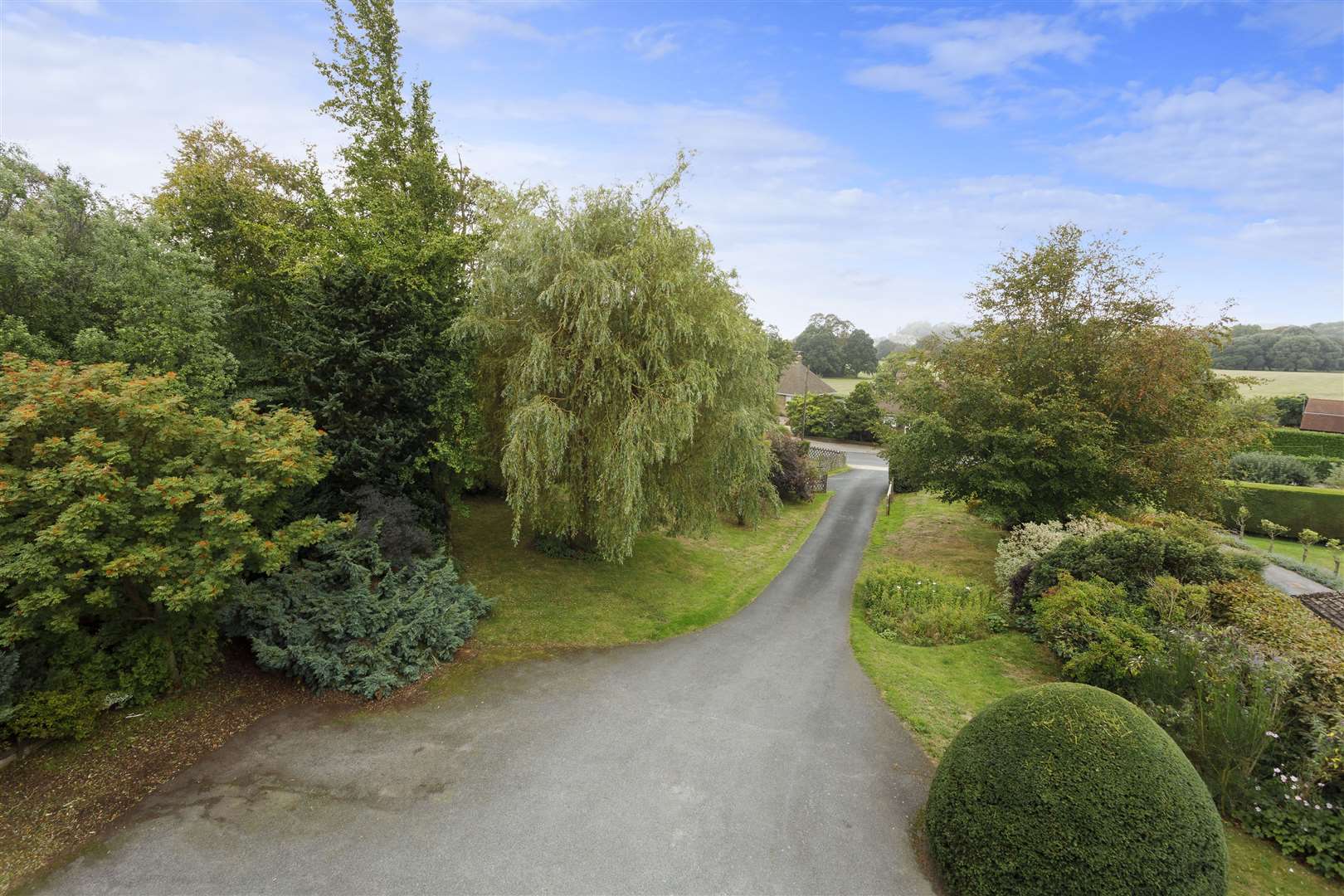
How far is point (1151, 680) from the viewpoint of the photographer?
297 inches

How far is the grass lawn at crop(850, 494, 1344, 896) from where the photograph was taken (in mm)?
5574

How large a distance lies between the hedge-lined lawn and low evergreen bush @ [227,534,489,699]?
135 cm

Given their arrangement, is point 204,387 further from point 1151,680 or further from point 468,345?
point 1151,680

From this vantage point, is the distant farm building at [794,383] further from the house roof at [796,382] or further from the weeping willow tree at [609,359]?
the weeping willow tree at [609,359]

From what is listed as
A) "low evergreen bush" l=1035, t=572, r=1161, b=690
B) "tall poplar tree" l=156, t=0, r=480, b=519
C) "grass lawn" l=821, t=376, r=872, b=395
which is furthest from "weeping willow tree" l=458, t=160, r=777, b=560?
"grass lawn" l=821, t=376, r=872, b=395

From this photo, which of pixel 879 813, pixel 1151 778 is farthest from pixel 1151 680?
pixel 879 813

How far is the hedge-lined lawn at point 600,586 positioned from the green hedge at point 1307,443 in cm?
3485

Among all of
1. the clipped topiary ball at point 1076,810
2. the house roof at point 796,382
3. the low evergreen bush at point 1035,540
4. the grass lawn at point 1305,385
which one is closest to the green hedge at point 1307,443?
the grass lawn at point 1305,385

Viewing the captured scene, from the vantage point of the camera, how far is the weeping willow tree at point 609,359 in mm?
10562

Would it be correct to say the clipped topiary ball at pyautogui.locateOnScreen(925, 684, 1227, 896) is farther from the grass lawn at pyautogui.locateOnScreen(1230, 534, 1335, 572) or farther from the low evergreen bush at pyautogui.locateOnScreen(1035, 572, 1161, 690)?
the grass lawn at pyautogui.locateOnScreen(1230, 534, 1335, 572)

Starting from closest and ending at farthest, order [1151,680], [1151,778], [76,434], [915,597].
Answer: [1151,778], [76,434], [1151,680], [915,597]

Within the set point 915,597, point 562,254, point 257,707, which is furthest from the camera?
point 915,597

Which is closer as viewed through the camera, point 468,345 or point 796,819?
point 796,819

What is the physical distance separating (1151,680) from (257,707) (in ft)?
43.7
